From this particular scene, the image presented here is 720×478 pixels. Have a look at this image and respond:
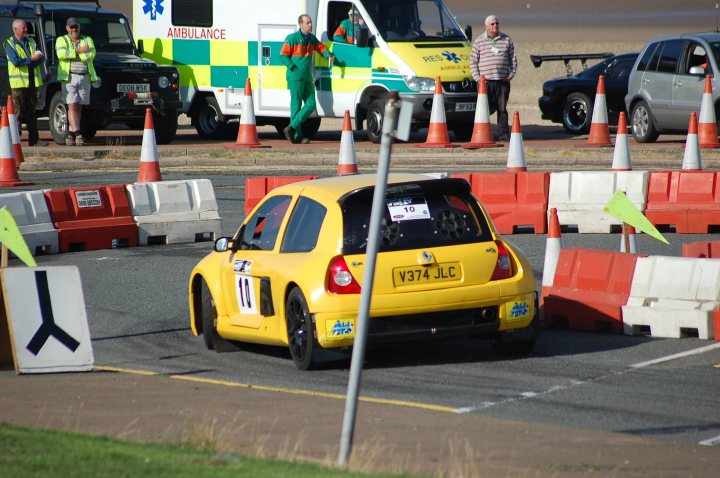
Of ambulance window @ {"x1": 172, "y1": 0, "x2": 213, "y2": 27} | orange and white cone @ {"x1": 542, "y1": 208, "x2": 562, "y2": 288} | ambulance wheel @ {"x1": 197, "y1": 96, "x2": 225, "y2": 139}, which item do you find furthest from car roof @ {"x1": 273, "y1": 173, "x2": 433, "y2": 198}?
ambulance wheel @ {"x1": 197, "y1": 96, "x2": 225, "y2": 139}

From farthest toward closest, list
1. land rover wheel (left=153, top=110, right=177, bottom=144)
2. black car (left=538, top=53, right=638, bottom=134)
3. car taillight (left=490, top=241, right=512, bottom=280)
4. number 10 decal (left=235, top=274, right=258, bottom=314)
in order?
black car (left=538, top=53, right=638, bottom=134) < land rover wheel (left=153, top=110, right=177, bottom=144) < number 10 decal (left=235, top=274, right=258, bottom=314) < car taillight (left=490, top=241, right=512, bottom=280)

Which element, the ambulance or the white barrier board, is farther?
the ambulance

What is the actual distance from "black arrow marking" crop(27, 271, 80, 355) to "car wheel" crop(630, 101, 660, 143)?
52.4ft

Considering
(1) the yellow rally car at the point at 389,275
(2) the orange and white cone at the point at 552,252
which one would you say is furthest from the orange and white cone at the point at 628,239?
(1) the yellow rally car at the point at 389,275

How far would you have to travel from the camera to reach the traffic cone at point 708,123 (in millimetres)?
21484

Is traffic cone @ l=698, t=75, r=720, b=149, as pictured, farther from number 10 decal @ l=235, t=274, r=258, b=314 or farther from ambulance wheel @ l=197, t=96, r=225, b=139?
number 10 decal @ l=235, t=274, r=258, b=314

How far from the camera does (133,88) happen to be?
24578 millimetres

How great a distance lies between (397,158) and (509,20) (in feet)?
163

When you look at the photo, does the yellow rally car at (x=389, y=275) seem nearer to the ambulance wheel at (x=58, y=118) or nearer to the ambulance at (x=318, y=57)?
the ambulance at (x=318, y=57)

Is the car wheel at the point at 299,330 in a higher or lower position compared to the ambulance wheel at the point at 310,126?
higher

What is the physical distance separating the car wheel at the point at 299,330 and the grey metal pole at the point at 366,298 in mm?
2831

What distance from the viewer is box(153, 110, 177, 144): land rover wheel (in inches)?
998

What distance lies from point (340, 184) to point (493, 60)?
13983 millimetres

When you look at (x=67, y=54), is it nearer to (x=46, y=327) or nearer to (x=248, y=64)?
(x=248, y=64)
